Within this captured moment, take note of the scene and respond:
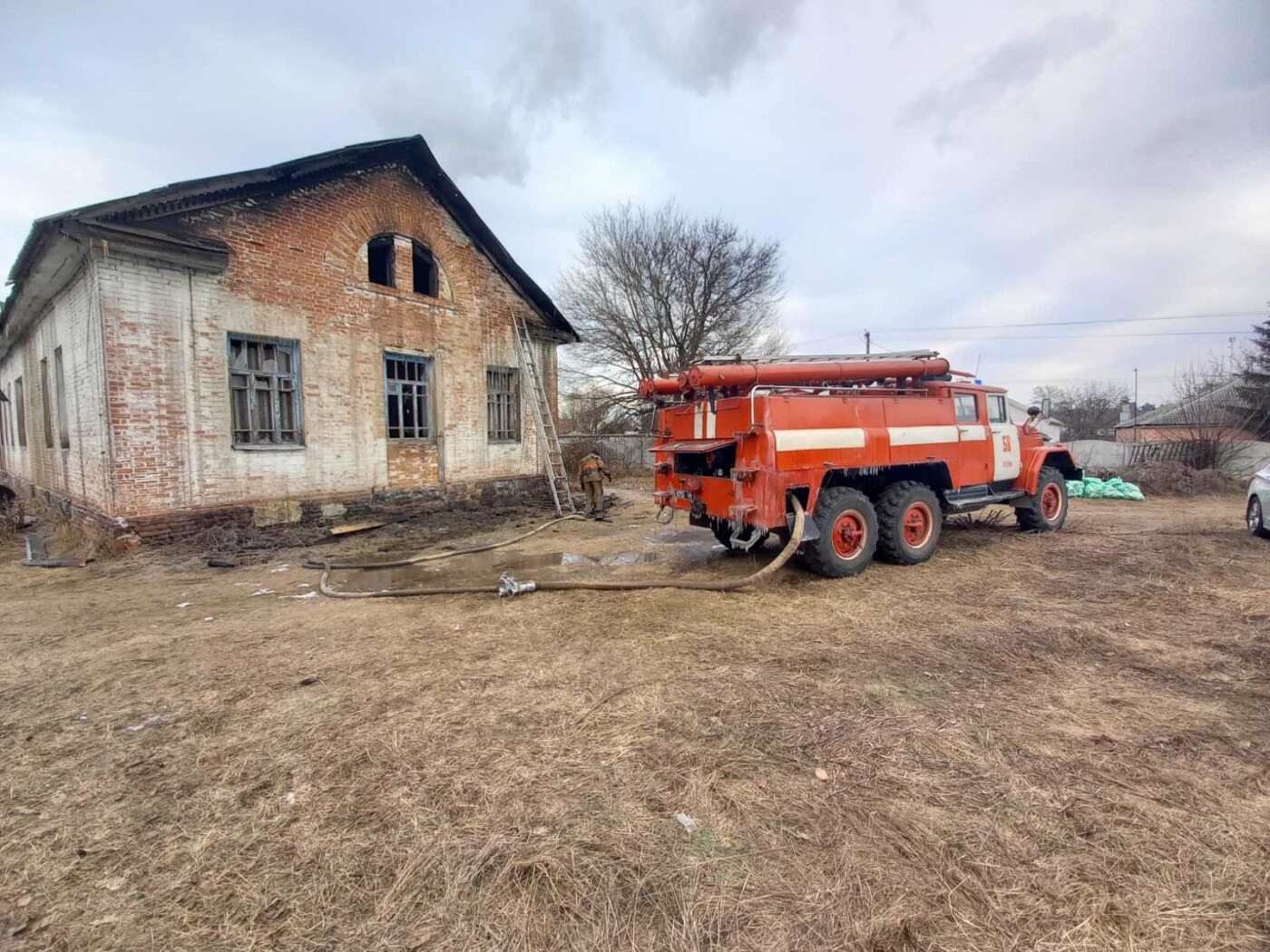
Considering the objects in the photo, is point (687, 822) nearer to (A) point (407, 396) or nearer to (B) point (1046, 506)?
(B) point (1046, 506)

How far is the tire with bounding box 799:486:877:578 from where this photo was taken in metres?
6.18

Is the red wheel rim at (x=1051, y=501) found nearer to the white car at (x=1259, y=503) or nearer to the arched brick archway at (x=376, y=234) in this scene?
the white car at (x=1259, y=503)

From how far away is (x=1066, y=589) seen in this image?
227 inches

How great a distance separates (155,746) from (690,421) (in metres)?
5.47

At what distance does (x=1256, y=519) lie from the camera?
835cm

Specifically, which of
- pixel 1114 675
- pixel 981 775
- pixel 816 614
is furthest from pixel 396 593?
pixel 1114 675

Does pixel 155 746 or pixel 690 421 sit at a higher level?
pixel 690 421

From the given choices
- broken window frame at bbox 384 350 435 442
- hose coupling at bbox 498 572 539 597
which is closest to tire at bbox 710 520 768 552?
hose coupling at bbox 498 572 539 597

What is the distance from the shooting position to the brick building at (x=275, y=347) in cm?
786

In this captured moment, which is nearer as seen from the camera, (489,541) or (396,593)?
(396,593)

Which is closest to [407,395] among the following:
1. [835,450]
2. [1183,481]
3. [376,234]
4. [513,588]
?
[376,234]

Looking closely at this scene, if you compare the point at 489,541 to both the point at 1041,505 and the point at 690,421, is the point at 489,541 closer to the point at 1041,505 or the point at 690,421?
the point at 690,421

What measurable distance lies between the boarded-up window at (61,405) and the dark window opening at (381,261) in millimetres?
5303

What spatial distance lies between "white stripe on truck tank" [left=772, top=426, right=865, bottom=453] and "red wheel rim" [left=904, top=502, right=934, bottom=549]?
1312 millimetres
